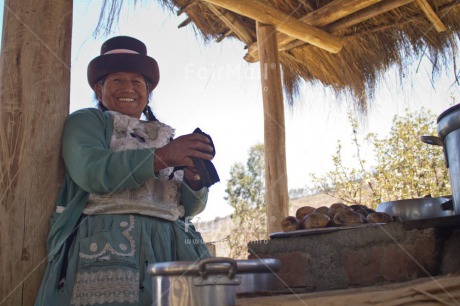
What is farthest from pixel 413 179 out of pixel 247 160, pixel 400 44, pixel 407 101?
pixel 247 160

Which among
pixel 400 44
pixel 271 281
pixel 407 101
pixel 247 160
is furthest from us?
pixel 247 160

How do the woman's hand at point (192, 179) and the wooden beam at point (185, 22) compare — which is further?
the wooden beam at point (185, 22)

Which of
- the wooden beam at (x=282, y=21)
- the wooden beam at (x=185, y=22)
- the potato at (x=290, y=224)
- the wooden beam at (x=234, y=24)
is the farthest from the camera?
the wooden beam at (x=185, y=22)

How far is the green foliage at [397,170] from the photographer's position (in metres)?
5.91

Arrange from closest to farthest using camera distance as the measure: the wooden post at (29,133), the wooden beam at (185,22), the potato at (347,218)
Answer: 1. the wooden post at (29,133)
2. the potato at (347,218)
3. the wooden beam at (185,22)

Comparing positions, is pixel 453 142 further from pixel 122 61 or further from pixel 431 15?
pixel 431 15

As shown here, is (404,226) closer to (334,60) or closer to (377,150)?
(334,60)

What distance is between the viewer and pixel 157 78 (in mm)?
2014

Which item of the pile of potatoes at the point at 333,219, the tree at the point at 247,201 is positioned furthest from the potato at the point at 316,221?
the tree at the point at 247,201

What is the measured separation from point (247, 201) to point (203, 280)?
8.10 metres

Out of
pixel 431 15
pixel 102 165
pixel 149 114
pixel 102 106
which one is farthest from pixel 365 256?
pixel 431 15

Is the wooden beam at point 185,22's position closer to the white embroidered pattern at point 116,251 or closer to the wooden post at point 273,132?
the wooden post at point 273,132

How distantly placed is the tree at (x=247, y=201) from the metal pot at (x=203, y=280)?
6797mm

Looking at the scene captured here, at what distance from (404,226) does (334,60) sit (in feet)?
11.8
